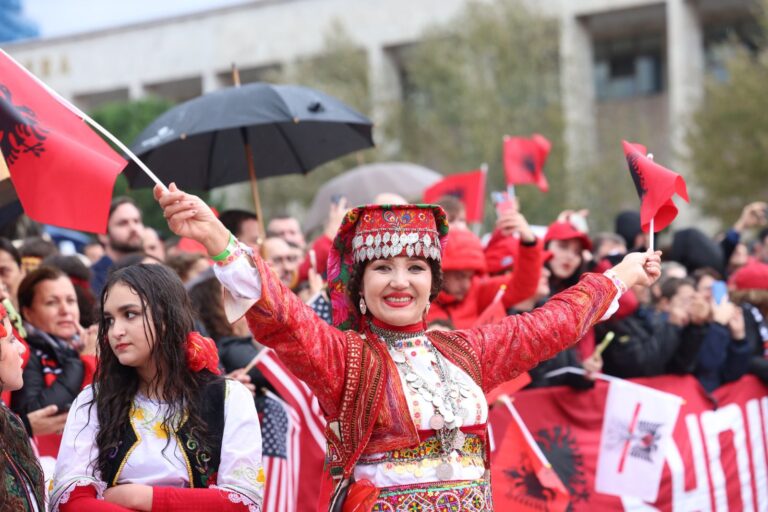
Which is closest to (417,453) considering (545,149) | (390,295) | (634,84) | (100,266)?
(390,295)

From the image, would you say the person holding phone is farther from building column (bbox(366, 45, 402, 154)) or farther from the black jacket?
building column (bbox(366, 45, 402, 154))

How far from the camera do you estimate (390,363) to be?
402 cm

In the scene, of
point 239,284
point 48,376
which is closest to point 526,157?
point 48,376

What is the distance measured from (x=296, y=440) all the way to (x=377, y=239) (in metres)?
2.73

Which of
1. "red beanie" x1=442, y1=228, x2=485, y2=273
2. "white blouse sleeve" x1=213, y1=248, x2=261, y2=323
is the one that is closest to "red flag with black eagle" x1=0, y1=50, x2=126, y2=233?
"white blouse sleeve" x1=213, y1=248, x2=261, y2=323

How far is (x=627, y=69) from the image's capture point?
38.1 meters

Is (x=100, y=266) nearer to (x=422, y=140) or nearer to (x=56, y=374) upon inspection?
(x=56, y=374)

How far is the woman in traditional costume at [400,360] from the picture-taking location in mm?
3898

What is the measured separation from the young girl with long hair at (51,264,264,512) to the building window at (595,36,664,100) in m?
34.7

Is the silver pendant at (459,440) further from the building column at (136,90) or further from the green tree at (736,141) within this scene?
the building column at (136,90)

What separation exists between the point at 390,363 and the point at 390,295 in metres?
0.23

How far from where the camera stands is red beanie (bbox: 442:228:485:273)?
6559mm

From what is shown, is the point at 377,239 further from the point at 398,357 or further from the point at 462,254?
the point at 462,254

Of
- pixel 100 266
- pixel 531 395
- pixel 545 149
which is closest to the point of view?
pixel 531 395
